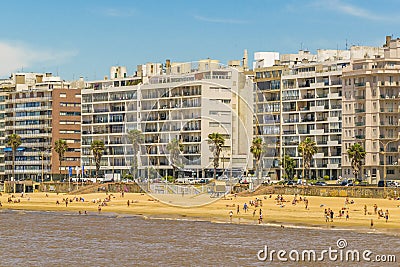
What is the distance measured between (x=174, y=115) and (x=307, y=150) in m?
23.4

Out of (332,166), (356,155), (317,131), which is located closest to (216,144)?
(356,155)

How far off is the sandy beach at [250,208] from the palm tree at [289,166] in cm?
2473

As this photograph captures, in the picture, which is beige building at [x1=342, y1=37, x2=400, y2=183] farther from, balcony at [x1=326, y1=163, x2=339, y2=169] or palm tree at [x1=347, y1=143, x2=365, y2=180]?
balcony at [x1=326, y1=163, x2=339, y2=169]

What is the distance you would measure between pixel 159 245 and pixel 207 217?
26.4m

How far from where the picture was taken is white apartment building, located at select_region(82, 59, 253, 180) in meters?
92.7

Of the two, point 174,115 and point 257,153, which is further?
point 174,115

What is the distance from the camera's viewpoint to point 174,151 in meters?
134

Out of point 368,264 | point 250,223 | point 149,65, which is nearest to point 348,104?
point 149,65

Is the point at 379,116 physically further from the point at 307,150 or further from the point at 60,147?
the point at 60,147

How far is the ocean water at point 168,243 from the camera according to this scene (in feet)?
189

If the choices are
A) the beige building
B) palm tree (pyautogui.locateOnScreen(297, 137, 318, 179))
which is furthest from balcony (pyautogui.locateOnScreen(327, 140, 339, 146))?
the beige building

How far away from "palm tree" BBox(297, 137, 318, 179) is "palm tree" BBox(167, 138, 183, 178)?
1875 centimetres

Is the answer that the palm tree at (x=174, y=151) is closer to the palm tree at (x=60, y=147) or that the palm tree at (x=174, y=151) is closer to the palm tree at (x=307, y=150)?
the palm tree at (x=307, y=150)

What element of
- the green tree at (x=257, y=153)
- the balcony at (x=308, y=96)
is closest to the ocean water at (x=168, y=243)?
the green tree at (x=257, y=153)
